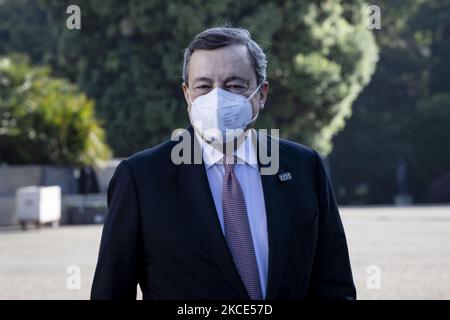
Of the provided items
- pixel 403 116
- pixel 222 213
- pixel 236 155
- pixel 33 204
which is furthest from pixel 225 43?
pixel 403 116

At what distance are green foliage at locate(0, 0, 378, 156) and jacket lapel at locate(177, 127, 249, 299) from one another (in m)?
30.7

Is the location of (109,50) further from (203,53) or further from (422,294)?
(203,53)

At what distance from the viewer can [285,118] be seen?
120 ft

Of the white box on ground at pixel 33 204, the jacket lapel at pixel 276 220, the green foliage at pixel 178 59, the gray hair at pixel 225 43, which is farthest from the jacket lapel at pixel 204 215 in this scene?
the green foliage at pixel 178 59

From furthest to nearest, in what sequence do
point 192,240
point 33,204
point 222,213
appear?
1. point 33,204
2. point 222,213
3. point 192,240

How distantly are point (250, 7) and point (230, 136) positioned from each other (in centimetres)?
3243

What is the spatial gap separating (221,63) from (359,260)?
1210 cm

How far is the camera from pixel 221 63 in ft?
11.9

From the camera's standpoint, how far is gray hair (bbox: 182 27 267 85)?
3645 mm

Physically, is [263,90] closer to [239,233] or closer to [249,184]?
[249,184]

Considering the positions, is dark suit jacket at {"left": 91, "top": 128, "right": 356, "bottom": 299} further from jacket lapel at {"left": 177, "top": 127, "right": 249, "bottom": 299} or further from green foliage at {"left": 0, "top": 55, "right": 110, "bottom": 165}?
green foliage at {"left": 0, "top": 55, "right": 110, "bottom": 165}

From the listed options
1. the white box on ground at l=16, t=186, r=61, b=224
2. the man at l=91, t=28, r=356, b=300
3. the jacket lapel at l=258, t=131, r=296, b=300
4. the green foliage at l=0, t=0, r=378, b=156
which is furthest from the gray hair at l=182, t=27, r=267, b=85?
the green foliage at l=0, t=0, r=378, b=156

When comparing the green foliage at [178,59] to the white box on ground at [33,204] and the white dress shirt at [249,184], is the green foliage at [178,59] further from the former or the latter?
the white dress shirt at [249,184]

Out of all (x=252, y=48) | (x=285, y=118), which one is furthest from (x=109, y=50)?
(x=252, y=48)
